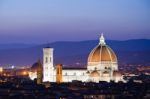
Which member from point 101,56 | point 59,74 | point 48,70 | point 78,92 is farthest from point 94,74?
point 78,92

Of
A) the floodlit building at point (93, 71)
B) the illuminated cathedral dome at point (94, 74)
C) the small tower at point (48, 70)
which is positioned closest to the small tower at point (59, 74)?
the floodlit building at point (93, 71)

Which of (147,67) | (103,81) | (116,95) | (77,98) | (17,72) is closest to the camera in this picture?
(77,98)

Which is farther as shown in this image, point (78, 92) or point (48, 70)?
point (48, 70)

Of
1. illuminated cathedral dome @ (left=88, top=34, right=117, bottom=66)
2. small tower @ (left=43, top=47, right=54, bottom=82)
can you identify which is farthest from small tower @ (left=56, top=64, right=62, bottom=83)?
illuminated cathedral dome @ (left=88, top=34, right=117, bottom=66)

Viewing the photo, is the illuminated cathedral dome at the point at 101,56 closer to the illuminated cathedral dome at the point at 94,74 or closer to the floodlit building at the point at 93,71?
the floodlit building at the point at 93,71

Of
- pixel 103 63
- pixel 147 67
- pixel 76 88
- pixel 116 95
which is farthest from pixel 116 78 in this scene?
pixel 147 67

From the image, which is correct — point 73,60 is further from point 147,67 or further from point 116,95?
point 116,95

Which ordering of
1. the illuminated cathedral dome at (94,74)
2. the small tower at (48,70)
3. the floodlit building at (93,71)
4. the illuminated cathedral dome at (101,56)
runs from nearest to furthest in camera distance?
the illuminated cathedral dome at (94,74) < the floodlit building at (93,71) < the illuminated cathedral dome at (101,56) < the small tower at (48,70)

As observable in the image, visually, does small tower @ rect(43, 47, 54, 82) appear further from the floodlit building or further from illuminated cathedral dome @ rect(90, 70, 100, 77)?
illuminated cathedral dome @ rect(90, 70, 100, 77)

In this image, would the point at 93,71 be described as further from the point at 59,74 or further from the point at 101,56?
the point at 59,74
